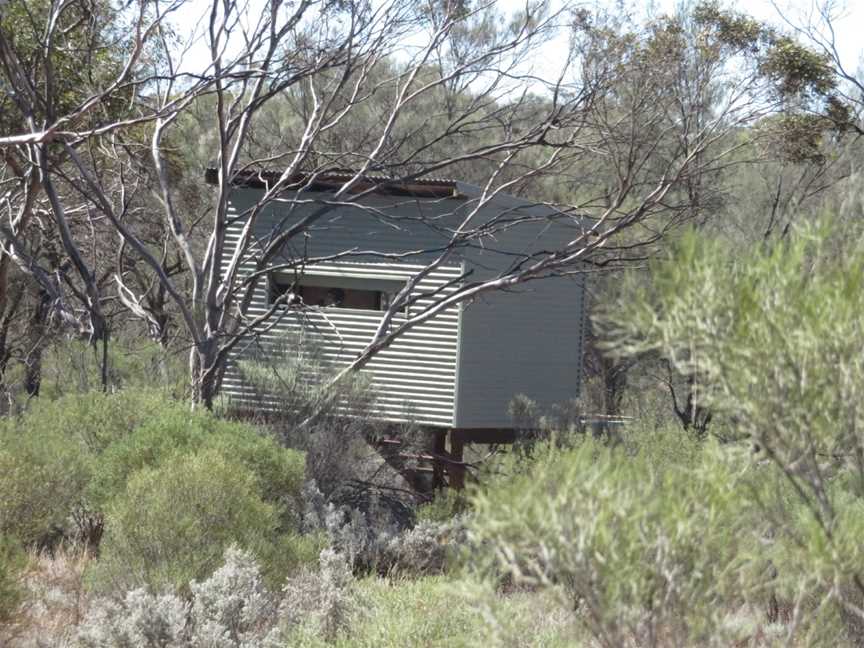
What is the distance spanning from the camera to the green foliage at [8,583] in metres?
7.46

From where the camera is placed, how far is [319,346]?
54.2ft

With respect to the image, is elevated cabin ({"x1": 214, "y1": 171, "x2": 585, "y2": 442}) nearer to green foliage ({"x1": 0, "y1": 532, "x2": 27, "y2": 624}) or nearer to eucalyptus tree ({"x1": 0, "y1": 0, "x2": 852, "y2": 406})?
eucalyptus tree ({"x1": 0, "y1": 0, "x2": 852, "y2": 406})

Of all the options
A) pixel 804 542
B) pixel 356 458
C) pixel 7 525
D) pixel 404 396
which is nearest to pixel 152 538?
pixel 7 525

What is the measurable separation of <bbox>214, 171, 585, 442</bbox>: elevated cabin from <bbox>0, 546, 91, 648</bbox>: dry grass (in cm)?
661

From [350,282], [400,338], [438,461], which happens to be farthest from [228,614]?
[438,461]

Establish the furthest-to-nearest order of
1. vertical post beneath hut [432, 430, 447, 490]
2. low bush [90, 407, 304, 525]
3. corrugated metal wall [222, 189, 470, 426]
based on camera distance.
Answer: vertical post beneath hut [432, 430, 447, 490] → corrugated metal wall [222, 189, 470, 426] → low bush [90, 407, 304, 525]

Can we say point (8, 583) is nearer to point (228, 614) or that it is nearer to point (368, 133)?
point (228, 614)

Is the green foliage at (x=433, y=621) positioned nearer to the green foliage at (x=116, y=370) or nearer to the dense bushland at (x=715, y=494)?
the dense bushland at (x=715, y=494)

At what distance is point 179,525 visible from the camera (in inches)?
323

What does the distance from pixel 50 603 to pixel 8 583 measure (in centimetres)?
123

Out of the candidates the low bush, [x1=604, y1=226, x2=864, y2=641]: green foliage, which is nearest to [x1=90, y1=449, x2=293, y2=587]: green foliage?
the low bush

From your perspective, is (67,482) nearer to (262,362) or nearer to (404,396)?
(262,362)

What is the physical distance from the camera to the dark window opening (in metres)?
17.7

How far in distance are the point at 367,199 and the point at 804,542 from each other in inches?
549
